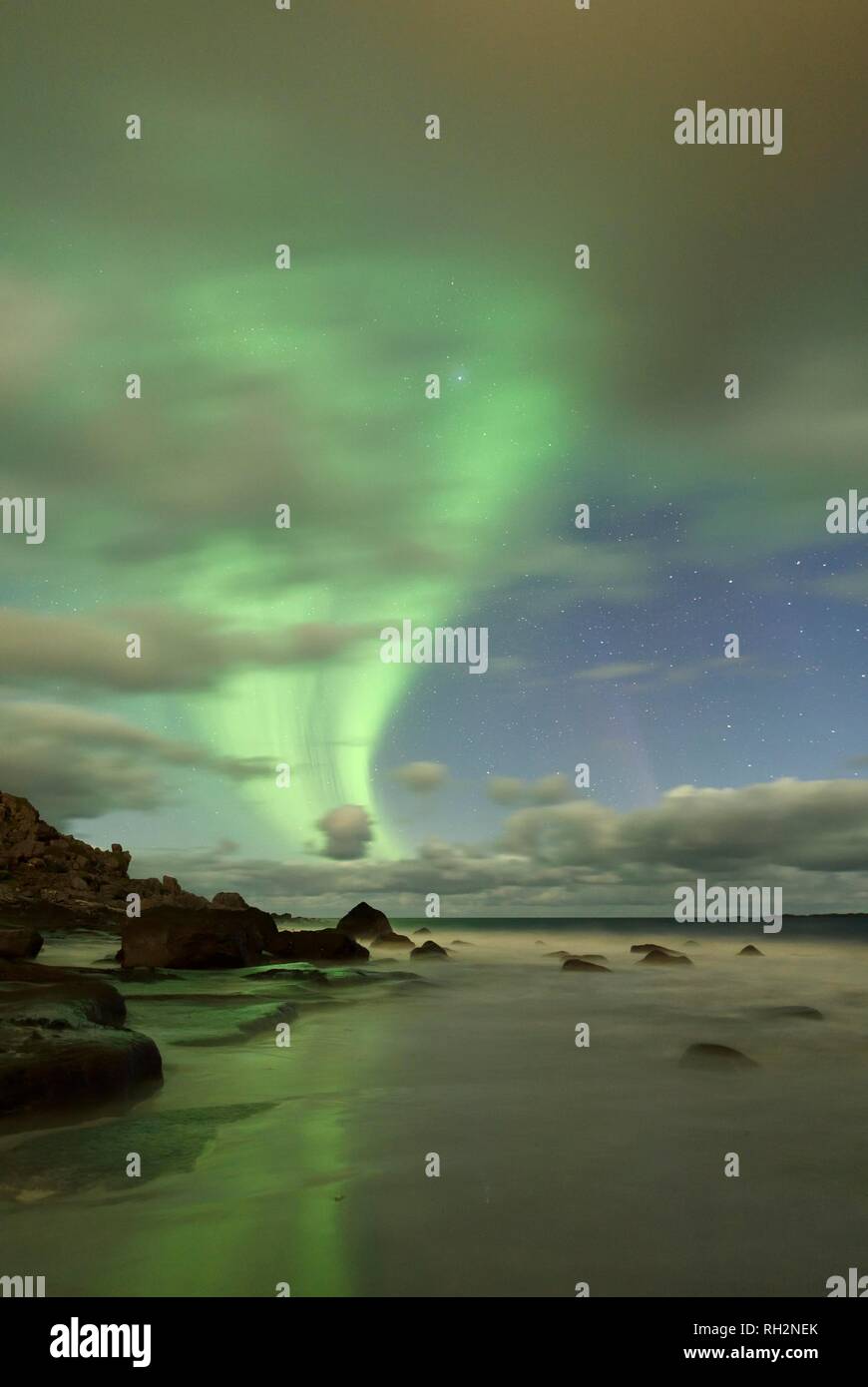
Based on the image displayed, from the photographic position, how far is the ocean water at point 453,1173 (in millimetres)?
6512

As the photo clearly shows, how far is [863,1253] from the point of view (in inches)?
274

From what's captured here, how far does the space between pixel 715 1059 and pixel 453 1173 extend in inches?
268

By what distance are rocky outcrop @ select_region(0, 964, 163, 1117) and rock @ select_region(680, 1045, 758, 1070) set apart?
7300 mm

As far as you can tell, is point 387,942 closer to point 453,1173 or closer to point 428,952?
point 428,952

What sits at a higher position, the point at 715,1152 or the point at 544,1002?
the point at 715,1152

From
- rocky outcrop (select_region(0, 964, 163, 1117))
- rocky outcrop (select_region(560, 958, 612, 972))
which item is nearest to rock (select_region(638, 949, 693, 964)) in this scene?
rocky outcrop (select_region(560, 958, 612, 972))

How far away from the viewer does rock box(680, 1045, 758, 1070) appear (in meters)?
13.8

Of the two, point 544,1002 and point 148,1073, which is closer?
point 148,1073

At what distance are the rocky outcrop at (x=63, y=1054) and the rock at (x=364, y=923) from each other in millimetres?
41239
